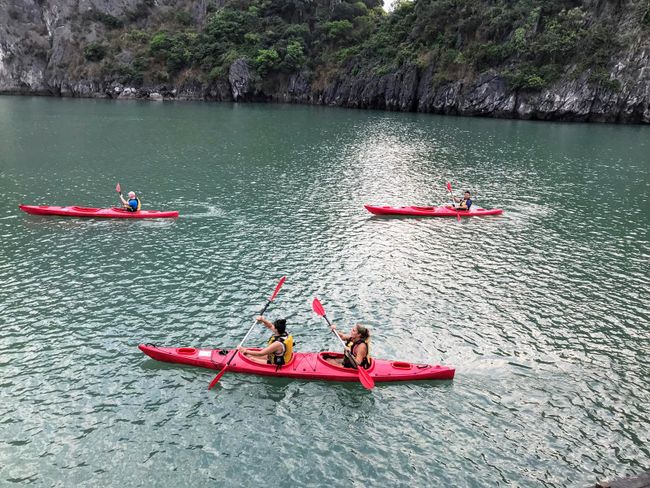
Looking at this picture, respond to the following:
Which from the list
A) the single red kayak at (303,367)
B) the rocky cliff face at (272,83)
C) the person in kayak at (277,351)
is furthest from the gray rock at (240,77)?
the person in kayak at (277,351)

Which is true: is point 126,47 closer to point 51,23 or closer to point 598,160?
point 51,23

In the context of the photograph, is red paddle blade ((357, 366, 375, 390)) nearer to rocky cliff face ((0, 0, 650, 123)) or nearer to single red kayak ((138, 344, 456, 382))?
single red kayak ((138, 344, 456, 382))

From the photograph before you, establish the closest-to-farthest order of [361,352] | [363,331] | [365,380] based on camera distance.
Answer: [365,380] < [363,331] < [361,352]

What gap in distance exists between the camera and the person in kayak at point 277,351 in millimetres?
13562

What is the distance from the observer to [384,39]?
9262 cm

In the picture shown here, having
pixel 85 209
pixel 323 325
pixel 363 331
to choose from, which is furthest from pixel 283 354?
pixel 85 209

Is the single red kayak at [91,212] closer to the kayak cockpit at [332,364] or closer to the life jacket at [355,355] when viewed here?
the kayak cockpit at [332,364]

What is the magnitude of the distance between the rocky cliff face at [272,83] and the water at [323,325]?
40.7m

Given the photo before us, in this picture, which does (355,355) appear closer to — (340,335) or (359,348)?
(359,348)

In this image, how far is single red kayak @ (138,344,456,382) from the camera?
44.9 feet

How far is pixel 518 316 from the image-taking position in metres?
17.3

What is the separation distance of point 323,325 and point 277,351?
3350 millimetres

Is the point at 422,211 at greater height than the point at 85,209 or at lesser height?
greater

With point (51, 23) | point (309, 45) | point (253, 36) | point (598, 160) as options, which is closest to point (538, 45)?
point (598, 160)
